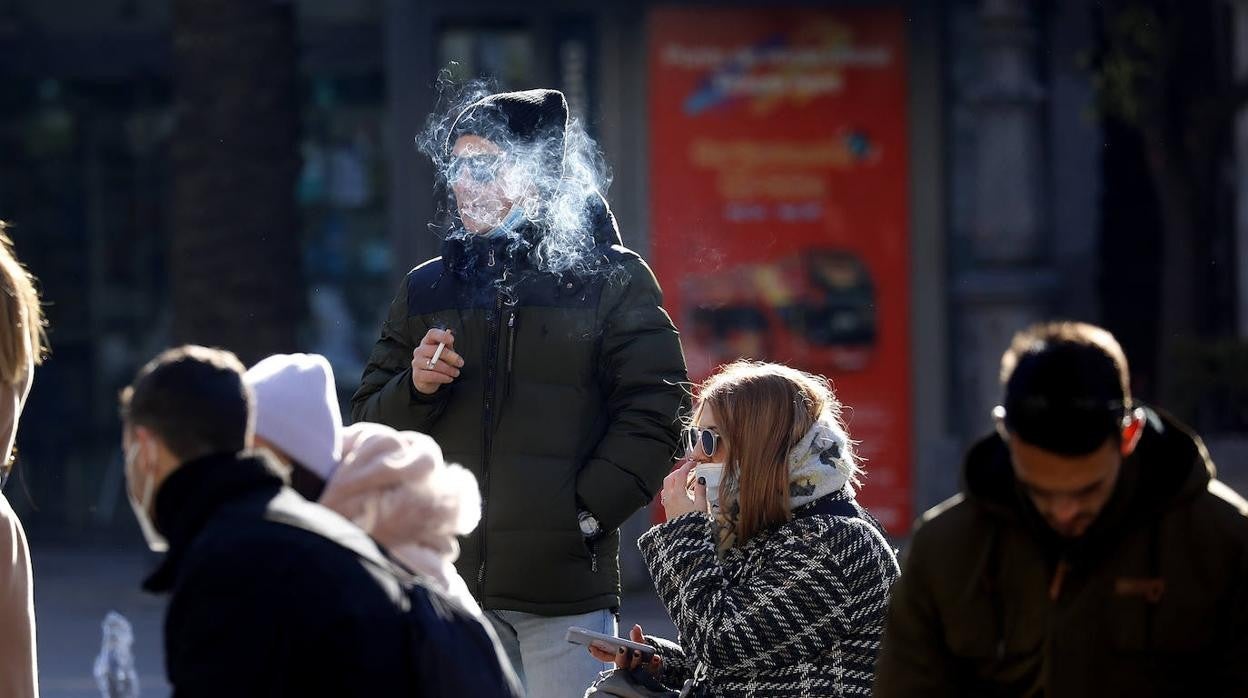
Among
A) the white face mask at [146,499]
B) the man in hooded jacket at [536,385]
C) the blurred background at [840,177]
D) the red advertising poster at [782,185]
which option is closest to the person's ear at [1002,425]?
the white face mask at [146,499]

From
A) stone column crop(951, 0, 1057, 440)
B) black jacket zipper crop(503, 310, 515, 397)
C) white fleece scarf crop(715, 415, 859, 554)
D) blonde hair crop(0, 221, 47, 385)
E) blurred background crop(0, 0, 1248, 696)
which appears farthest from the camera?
stone column crop(951, 0, 1057, 440)

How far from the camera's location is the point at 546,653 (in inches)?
171

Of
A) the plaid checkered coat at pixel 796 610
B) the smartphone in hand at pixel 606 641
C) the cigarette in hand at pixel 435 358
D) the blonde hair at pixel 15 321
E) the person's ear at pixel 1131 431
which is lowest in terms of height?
the smartphone in hand at pixel 606 641

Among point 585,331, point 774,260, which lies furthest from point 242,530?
point 774,260

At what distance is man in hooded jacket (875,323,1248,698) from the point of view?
2.69 m

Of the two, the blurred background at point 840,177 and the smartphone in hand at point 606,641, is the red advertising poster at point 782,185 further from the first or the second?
the smartphone in hand at point 606,641

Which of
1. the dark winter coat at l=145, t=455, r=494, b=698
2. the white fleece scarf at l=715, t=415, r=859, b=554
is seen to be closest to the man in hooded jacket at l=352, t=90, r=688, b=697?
the white fleece scarf at l=715, t=415, r=859, b=554

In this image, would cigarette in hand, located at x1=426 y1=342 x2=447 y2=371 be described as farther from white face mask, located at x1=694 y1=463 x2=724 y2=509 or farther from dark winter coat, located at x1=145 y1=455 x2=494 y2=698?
dark winter coat, located at x1=145 y1=455 x2=494 y2=698

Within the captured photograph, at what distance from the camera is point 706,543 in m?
3.78

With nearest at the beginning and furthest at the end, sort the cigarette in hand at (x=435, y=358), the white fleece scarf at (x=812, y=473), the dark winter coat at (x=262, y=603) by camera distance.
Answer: the dark winter coat at (x=262, y=603) → the white fleece scarf at (x=812, y=473) → the cigarette in hand at (x=435, y=358)

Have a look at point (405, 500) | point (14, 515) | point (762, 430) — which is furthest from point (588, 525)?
point (405, 500)

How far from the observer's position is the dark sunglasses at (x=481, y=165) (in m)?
4.40

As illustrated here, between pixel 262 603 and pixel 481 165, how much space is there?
2.06m

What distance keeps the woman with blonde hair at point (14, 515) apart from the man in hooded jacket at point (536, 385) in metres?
0.82
